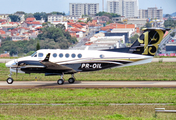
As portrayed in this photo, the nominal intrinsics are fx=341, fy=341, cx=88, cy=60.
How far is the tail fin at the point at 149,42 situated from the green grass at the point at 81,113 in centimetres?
1030

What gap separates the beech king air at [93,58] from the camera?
98.4ft

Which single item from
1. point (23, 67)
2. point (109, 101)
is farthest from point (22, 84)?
point (109, 101)

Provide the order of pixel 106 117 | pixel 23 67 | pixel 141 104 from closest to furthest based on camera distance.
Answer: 1. pixel 106 117
2. pixel 141 104
3. pixel 23 67

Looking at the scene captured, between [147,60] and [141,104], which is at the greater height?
[147,60]

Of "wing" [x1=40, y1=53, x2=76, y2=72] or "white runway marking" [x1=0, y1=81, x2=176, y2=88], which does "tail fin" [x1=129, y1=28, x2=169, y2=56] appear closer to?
"white runway marking" [x1=0, y1=81, x2=176, y2=88]

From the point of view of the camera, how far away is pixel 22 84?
3073 cm

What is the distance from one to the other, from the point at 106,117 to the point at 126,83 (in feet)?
41.5

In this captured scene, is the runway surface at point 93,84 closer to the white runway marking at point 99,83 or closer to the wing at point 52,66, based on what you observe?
the white runway marking at point 99,83

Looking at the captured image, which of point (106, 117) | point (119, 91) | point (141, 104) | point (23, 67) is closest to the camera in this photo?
point (106, 117)

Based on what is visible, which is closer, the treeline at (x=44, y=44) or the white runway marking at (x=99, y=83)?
the white runway marking at (x=99, y=83)

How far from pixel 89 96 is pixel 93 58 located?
21.4 ft

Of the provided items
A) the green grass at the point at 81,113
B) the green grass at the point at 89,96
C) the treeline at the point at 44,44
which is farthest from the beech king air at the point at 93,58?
the treeline at the point at 44,44

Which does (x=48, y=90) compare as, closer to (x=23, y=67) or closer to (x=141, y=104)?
(x=23, y=67)

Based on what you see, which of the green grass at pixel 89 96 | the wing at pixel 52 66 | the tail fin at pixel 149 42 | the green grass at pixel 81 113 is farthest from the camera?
the tail fin at pixel 149 42
